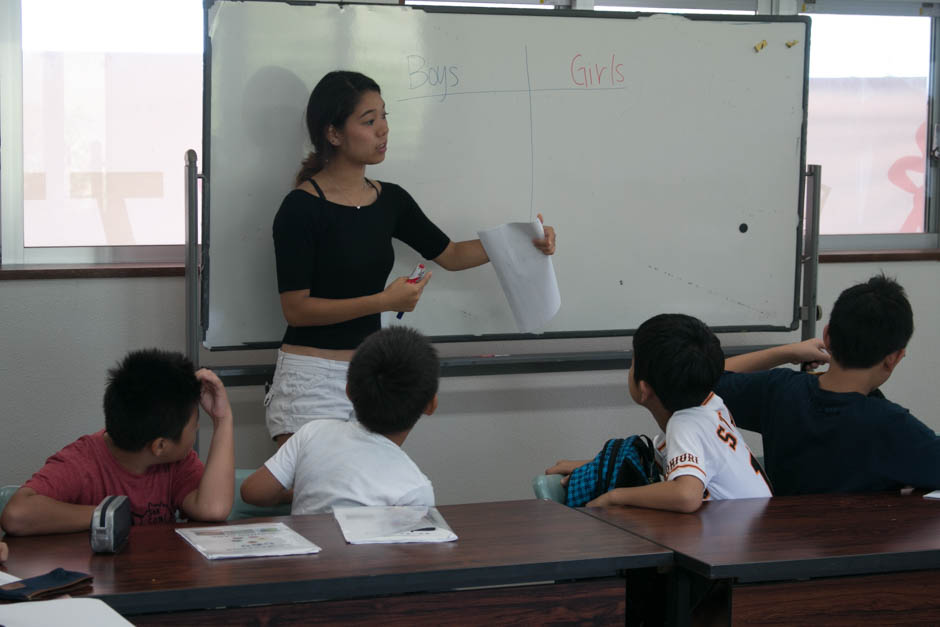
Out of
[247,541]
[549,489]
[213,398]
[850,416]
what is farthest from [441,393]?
[247,541]

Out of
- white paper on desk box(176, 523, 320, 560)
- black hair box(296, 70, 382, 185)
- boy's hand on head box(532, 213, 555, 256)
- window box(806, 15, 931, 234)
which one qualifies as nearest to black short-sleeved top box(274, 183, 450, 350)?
black hair box(296, 70, 382, 185)

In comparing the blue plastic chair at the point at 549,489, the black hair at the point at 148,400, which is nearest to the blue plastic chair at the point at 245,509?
the black hair at the point at 148,400

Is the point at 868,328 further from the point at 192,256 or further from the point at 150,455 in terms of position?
the point at 192,256

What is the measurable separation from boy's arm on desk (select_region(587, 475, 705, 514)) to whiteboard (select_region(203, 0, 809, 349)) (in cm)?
144

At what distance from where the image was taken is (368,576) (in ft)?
4.70

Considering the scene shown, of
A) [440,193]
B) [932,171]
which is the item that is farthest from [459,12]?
[932,171]

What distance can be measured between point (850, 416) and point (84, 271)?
7.91ft

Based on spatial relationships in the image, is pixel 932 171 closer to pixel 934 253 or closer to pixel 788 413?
pixel 934 253

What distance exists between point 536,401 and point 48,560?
2.39 meters

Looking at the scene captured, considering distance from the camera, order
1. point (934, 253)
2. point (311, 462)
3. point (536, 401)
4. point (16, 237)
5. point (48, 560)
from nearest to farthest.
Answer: point (48, 560) → point (311, 462) → point (16, 237) → point (536, 401) → point (934, 253)

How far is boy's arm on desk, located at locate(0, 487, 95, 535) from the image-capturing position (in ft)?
5.55

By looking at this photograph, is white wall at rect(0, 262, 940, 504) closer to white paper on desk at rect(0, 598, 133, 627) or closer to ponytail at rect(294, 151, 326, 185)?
ponytail at rect(294, 151, 326, 185)

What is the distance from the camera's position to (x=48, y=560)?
60.0 inches

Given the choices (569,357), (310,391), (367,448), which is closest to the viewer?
(367,448)
